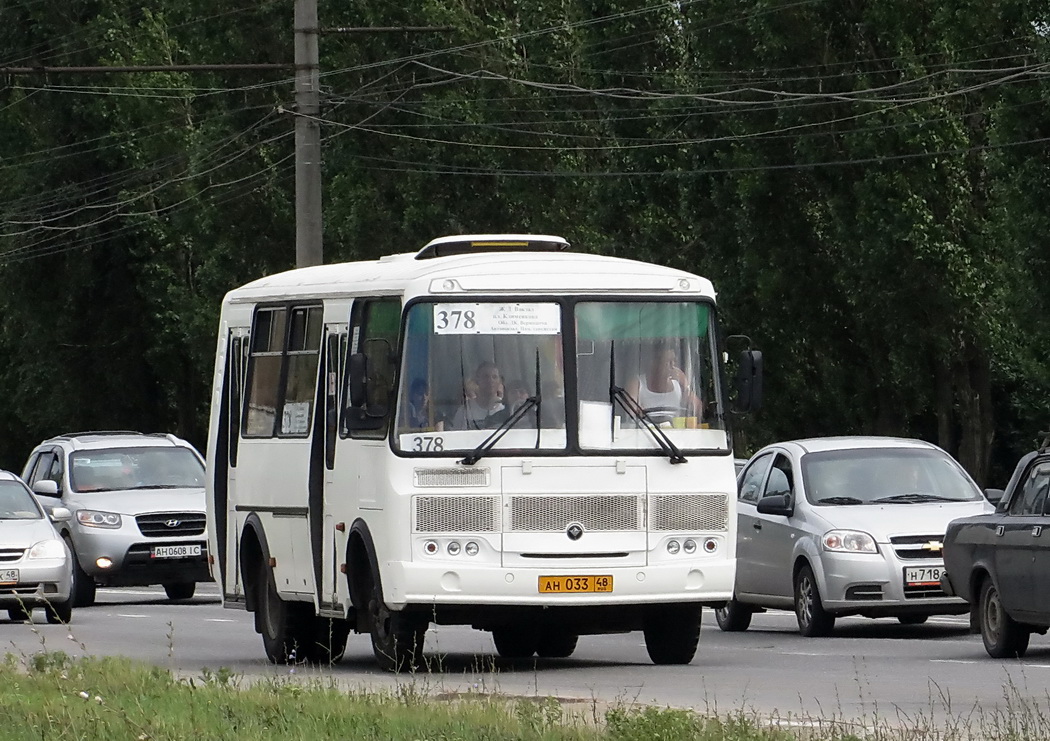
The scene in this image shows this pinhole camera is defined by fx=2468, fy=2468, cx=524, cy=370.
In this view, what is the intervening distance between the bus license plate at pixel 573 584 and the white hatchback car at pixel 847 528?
4.02m

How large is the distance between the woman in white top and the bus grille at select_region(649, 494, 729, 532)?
531 millimetres

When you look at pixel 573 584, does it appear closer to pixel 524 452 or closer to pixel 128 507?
pixel 524 452

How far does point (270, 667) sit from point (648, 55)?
33.5 m

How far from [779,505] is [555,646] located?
10.9 feet

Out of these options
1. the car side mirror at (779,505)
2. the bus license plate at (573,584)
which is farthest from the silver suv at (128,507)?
the bus license plate at (573,584)

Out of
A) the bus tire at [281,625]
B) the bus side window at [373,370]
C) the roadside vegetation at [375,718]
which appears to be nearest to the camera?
the roadside vegetation at [375,718]

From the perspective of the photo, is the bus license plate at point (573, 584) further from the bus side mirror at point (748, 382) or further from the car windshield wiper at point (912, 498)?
the car windshield wiper at point (912, 498)

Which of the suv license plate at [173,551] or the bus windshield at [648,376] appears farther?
Result: the suv license plate at [173,551]

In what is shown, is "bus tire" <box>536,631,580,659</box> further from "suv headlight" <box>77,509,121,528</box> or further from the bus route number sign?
"suv headlight" <box>77,509,121,528</box>

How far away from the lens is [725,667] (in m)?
16.7

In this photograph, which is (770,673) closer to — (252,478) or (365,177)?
(252,478)

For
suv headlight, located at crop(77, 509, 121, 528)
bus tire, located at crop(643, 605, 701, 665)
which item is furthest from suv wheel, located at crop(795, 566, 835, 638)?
suv headlight, located at crop(77, 509, 121, 528)

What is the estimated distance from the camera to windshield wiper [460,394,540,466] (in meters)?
15.6

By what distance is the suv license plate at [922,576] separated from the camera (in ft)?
64.8
